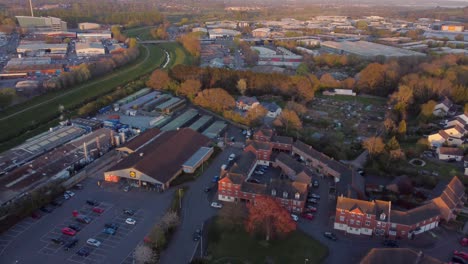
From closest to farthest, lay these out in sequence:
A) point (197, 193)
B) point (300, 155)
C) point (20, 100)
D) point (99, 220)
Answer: point (99, 220) → point (197, 193) → point (300, 155) → point (20, 100)

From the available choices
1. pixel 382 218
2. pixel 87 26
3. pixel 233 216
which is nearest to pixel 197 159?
pixel 233 216

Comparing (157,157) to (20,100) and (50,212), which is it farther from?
(20,100)

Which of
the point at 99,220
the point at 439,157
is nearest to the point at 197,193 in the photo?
the point at 99,220

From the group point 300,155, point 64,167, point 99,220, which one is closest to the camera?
point 99,220

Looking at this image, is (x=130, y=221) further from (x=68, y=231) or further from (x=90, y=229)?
(x=68, y=231)

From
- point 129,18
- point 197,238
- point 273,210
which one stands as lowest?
point 197,238

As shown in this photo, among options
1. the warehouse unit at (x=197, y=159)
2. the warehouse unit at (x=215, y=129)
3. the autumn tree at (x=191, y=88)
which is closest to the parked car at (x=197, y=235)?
the warehouse unit at (x=197, y=159)

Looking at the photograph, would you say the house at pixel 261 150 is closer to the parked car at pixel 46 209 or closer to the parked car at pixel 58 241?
the parked car at pixel 46 209
